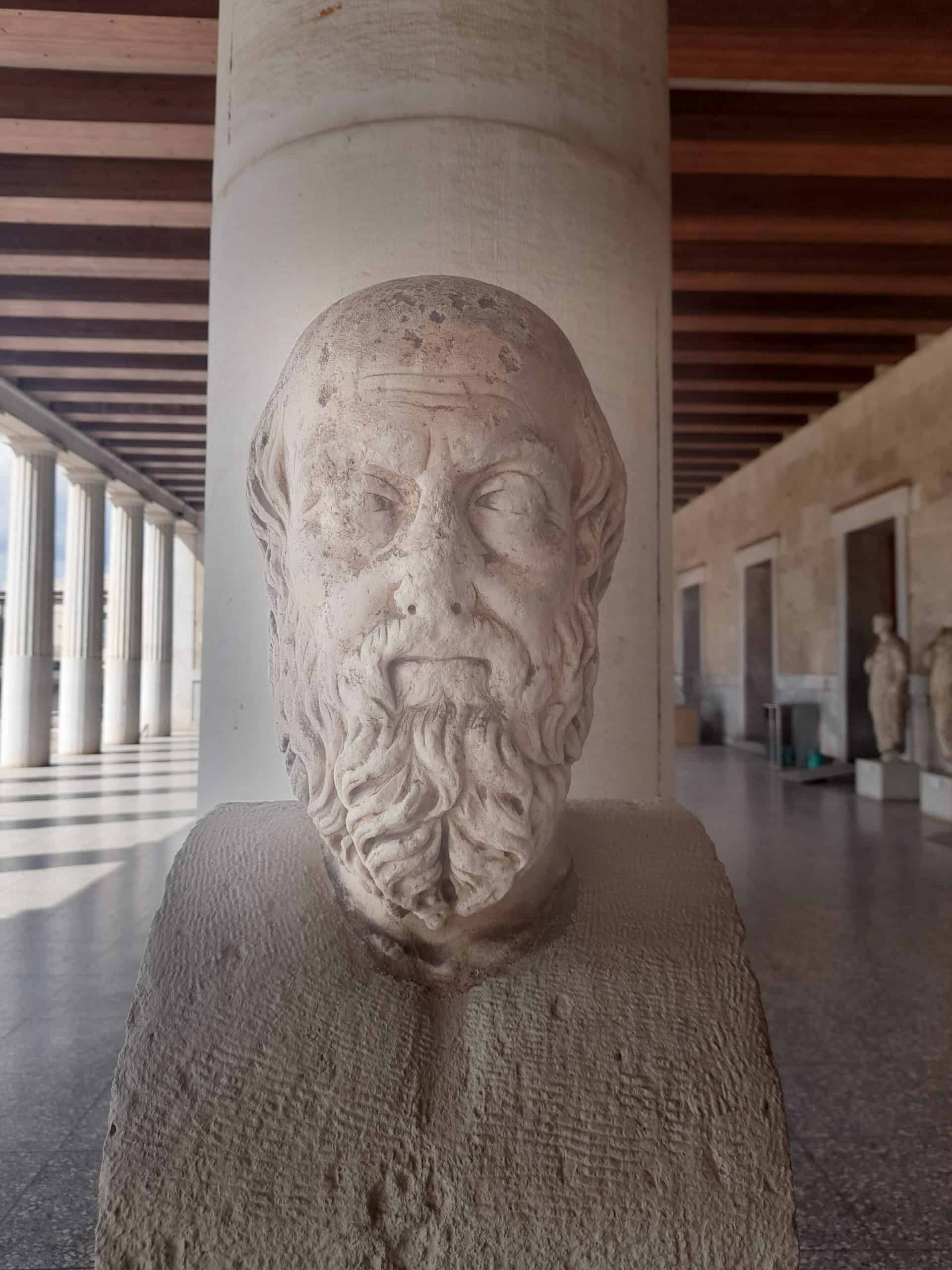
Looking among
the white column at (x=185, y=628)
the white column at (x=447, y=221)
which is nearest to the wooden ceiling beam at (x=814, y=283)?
the white column at (x=447, y=221)

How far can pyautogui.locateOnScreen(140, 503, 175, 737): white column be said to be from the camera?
17938mm

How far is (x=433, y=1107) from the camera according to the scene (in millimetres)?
1465

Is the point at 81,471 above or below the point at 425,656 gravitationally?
above

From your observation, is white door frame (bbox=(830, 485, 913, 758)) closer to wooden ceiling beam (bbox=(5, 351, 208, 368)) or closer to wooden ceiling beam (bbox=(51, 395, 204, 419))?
wooden ceiling beam (bbox=(5, 351, 208, 368))

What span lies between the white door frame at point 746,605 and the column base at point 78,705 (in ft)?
31.4

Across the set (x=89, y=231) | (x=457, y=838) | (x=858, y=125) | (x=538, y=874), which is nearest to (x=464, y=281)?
(x=457, y=838)

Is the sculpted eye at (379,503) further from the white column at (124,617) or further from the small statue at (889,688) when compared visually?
the white column at (124,617)

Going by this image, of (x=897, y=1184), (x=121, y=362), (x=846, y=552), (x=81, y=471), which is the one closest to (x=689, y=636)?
(x=846, y=552)

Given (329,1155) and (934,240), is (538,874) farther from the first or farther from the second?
(934,240)

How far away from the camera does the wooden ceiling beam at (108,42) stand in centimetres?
438

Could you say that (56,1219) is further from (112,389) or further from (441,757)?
(112,389)

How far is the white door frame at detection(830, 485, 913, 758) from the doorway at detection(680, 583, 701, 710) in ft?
22.1

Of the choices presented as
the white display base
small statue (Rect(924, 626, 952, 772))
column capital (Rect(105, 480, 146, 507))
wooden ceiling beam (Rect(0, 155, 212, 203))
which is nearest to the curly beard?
wooden ceiling beam (Rect(0, 155, 212, 203))

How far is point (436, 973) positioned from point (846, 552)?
443 inches
